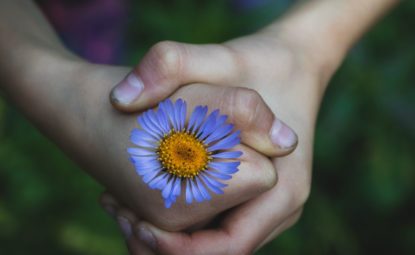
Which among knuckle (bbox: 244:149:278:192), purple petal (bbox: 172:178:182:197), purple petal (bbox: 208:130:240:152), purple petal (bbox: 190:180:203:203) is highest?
purple petal (bbox: 208:130:240:152)

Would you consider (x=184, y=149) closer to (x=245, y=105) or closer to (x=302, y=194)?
(x=245, y=105)

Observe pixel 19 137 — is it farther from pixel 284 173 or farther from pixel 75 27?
pixel 284 173

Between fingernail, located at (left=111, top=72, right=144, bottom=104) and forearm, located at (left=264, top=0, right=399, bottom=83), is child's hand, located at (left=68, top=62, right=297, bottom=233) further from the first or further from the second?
forearm, located at (left=264, top=0, right=399, bottom=83)

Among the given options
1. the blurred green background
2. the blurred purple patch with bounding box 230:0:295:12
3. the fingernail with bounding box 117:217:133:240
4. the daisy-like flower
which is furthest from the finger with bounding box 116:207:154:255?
the blurred purple patch with bounding box 230:0:295:12

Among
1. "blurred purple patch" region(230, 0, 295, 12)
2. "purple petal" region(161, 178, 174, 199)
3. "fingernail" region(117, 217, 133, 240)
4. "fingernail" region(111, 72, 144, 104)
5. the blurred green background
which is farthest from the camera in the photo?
"blurred purple patch" region(230, 0, 295, 12)

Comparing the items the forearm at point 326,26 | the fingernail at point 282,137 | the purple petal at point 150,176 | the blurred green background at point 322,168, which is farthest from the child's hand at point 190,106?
the blurred green background at point 322,168

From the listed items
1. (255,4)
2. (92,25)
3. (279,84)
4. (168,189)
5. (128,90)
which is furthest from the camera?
(255,4)

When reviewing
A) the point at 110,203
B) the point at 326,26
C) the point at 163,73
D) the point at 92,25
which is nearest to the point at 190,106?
the point at 163,73
